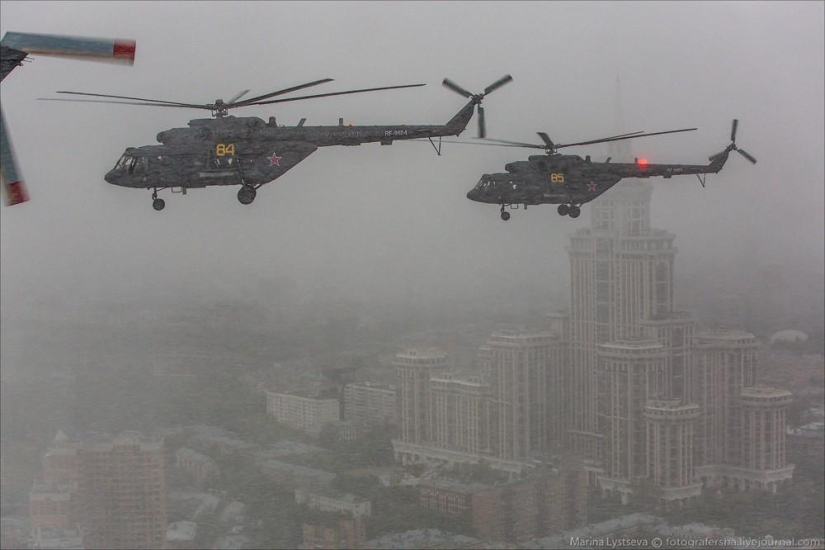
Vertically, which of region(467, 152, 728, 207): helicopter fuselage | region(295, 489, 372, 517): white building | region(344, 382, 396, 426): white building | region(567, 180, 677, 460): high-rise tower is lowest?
region(295, 489, 372, 517): white building

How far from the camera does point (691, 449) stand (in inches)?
1756

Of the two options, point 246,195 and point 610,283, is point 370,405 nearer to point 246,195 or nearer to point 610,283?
point 610,283

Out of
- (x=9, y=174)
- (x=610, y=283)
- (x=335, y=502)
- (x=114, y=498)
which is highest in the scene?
(x=9, y=174)

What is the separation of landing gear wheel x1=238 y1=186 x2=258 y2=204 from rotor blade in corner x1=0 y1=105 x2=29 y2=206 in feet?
19.6

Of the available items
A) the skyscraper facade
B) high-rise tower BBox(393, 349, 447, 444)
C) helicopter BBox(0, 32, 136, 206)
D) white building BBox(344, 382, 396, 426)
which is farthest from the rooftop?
helicopter BBox(0, 32, 136, 206)

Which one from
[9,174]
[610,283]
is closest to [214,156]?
[9,174]

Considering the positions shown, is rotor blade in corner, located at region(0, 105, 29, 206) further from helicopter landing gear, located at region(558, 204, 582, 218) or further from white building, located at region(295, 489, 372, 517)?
white building, located at region(295, 489, 372, 517)

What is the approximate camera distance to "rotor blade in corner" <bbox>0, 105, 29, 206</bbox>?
269 inches

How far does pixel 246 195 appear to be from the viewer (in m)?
13.0

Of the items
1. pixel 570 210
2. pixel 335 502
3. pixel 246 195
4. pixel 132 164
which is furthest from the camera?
pixel 335 502

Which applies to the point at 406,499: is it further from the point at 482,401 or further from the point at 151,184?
the point at 151,184

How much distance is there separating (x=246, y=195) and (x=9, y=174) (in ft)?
20.3

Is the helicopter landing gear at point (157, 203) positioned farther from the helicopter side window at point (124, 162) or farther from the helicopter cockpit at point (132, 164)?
the helicopter side window at point (124, 162)

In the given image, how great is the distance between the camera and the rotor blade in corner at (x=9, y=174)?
6.84m
